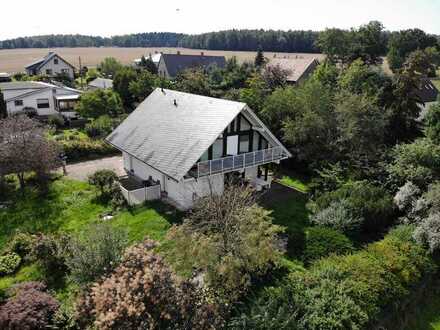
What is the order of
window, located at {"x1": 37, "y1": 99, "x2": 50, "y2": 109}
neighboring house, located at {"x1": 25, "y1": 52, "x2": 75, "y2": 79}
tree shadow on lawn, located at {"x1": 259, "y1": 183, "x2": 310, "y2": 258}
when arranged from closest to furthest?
tree shadow on lawn, located at {"x1": 259, "y1": 183, "x2": 310, "y2": 258} < window, located at {"x1": 37, "y1": 99, "x2": 50, "y2": 109} < neighboring house, located at {"x1": 25, "y1": 52, "x2": 75, "y2": 79}

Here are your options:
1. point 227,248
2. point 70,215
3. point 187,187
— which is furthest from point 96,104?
point 227,248

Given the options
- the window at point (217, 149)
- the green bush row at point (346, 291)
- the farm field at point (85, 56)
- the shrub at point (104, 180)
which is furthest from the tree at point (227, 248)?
the farm field at point (85, 56)

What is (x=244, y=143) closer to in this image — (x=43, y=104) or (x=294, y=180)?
(x=294, y=180)

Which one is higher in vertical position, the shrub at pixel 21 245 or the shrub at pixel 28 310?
the shrub at pixel 28 310

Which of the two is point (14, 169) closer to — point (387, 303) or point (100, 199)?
point (100, 199)

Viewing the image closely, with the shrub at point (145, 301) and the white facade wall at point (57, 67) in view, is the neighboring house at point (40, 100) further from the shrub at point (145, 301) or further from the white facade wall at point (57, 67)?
the shrub at point (145, 301)

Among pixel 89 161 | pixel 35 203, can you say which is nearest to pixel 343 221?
pixel 35 203

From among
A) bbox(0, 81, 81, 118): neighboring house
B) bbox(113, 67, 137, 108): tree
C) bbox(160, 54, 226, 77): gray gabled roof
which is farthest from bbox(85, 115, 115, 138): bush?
bbox(160, 54, 226, 77): gray gabled roof

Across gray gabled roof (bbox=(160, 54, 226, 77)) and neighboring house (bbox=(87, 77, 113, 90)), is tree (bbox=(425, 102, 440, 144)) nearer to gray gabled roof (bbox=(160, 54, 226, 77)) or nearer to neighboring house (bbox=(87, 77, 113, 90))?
neighboring house (bbox=(87, 77, 113, 90))
